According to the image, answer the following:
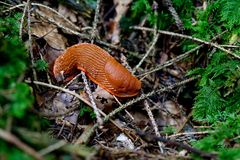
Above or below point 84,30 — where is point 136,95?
below

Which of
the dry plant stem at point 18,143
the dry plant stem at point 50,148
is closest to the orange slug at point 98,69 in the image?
the dry plant stem at point 50,148

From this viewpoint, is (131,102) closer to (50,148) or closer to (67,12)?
(50,148)

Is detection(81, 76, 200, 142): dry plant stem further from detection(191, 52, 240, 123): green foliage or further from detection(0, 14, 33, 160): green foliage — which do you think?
detection(0, 14, 33, 160): green foliage

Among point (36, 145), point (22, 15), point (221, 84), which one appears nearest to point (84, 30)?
point (22, 15)

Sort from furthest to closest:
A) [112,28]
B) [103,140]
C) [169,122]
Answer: [112,28] < [169,122] < [103,140]

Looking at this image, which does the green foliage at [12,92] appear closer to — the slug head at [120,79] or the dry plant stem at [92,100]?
the dry plant stem at [92,100]

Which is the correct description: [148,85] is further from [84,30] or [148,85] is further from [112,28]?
[112,28]

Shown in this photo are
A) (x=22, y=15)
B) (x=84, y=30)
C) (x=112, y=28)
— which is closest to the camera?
(x=22, y=15)

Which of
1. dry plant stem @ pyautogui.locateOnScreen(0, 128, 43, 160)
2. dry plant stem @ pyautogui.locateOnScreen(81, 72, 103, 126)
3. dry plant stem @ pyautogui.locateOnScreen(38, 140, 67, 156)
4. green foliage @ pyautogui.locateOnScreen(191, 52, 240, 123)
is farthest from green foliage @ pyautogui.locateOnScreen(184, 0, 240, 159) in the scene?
dry plant stem @ pyautogui.locateOnScreen(0, 128, 43, 160)
